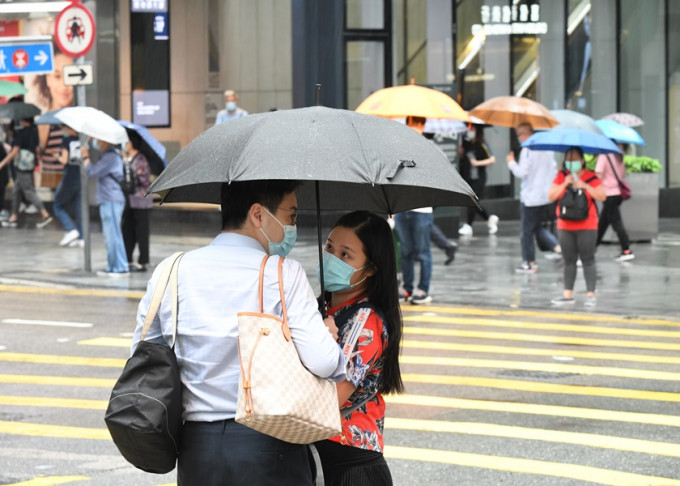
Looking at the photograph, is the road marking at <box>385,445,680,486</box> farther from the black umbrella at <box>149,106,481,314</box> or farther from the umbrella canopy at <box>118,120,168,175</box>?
the umbrella canopy at <box>118,120,168,175</box>

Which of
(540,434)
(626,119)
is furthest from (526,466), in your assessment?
(626,119)

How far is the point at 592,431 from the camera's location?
7.53m

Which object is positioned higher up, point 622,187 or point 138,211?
point 622,187

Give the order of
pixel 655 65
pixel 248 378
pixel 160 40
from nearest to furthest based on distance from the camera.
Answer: pixel 248 378, pixel 160 40, pixel 655 65

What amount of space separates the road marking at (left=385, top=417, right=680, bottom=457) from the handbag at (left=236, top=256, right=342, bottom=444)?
162 inches

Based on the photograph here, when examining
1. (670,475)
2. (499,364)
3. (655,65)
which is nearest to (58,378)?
(499,364)

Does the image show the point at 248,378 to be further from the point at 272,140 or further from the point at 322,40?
the point at 322,40

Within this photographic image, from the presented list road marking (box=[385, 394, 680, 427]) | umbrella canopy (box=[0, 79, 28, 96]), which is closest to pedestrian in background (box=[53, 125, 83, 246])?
umbrella canopy (box=[0, 79, 28, 96])

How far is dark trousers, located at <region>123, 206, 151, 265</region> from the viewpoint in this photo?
630 inches

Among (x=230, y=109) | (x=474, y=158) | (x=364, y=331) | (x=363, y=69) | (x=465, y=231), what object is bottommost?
(x=465, y=231)

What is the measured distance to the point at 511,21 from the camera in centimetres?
2547

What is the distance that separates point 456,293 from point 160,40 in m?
10.6

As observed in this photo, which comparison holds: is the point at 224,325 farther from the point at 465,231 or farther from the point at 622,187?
the point at 465,231

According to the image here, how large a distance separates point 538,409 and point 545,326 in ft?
12.1
